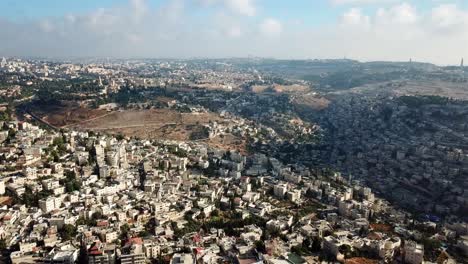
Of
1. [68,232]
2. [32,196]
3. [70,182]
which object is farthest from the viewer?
[70,182]

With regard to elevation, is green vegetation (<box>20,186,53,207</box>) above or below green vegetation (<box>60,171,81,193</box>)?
below

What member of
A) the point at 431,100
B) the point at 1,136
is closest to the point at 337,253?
the point at 1,136

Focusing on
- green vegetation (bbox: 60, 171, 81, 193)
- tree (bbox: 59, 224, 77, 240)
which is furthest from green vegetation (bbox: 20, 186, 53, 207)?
tree (bbox: 59, 224, 77, 240)

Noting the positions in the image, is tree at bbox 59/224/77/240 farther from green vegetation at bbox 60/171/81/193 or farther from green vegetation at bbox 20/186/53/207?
green vegetation at bbox 60/171/81/193

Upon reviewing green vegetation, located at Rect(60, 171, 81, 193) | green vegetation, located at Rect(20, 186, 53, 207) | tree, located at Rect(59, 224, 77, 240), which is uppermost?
green vegetation, located at Rect(60, 171, 81, 193)

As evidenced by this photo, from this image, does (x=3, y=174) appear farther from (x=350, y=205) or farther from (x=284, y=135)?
(x=284, y=135)

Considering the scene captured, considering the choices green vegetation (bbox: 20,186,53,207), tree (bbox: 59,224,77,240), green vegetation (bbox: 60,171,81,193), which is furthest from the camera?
green vegetation (bbox: 60,171,81,193)

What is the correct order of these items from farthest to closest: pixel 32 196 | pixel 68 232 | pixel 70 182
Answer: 1. pixel 70 182
2. pixel 32 196
3. pixel 68 232

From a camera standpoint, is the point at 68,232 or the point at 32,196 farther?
the point at 32,196

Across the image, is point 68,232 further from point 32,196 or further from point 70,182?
point 70,182

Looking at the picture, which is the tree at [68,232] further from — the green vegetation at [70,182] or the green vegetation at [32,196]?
the green vegetation at [70,182]

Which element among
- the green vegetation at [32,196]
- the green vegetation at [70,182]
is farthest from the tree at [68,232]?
the green vegetation at [70,182]

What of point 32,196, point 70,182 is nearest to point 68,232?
point 32,196
